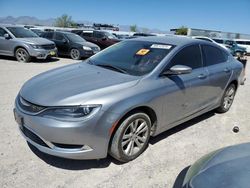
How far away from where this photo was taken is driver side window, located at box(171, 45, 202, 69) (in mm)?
4074

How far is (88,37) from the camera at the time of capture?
1883cm

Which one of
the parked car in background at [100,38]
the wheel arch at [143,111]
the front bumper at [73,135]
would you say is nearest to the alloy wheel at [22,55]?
the parked car in background at [100,38]

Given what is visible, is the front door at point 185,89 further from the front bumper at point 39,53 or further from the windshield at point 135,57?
the front bumper at point 39,53

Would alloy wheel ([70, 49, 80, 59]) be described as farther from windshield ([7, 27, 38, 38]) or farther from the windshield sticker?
the windshield sticker

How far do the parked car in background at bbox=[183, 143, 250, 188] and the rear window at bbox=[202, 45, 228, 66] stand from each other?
2.54 m

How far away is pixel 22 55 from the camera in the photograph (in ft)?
39.0

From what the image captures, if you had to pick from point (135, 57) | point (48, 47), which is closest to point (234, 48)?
point (48, 47)

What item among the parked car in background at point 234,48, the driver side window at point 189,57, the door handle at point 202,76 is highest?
the driver side window at point 189,57

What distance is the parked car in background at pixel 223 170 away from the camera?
197 cm

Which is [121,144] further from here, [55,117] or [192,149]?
[192,149]

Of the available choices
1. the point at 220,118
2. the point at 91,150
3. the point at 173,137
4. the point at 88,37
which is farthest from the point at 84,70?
the point at 88,37

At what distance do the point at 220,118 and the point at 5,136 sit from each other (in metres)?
4.12

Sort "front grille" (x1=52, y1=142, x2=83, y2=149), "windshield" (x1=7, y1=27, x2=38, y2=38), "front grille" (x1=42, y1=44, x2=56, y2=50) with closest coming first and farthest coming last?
"front grille" (x1=52, y1=142, x2=83, y2=149) → "front grille" (x1=42, y1=44, x2=56, y2=50) → "windshield" (x1=7, y1=27, x2=38, y2=38)

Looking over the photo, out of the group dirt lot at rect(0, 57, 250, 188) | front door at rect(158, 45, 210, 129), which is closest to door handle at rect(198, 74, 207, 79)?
front door at rect(158, 45, 210, 129)
